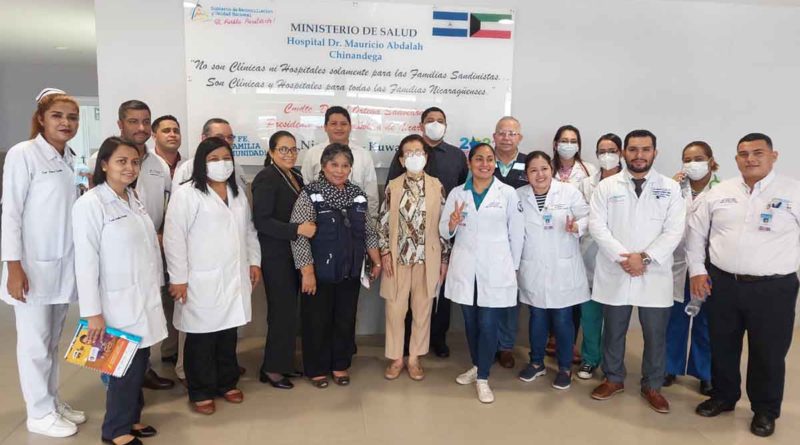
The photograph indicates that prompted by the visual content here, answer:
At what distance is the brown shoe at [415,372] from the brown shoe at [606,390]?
3.43ft

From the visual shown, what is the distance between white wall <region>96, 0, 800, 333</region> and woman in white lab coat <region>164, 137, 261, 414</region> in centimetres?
157

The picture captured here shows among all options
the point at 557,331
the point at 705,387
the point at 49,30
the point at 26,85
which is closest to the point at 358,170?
the point at 557,331

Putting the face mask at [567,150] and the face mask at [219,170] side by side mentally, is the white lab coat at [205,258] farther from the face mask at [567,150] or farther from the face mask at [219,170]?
the face mask at [567,150]

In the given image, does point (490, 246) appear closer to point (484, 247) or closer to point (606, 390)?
point (484, 247)

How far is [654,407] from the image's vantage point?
2.90 meters

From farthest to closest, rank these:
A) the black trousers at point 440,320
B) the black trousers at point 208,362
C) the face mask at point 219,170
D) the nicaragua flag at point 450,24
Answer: the nicaragua flag at point 450,24, the black trousers at point 440,320, the black trousers at point 208,362, the face mask at point 219,170

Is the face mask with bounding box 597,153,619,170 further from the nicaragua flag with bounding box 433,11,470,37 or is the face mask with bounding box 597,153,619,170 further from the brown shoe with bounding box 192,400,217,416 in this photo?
the brown shoe with bounding box 192,400,217,416

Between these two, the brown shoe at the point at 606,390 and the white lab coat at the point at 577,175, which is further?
the white lab coat at the point at 577,175

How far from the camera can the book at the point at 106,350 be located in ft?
7.25

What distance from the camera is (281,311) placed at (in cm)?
303

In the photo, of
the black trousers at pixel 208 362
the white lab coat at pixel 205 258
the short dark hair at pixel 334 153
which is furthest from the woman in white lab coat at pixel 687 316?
the black trousers at pixel 208 362

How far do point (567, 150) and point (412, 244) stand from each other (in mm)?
1287

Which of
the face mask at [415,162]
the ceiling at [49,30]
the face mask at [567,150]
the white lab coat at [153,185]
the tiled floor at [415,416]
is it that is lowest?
the tiled floor at [415,416]

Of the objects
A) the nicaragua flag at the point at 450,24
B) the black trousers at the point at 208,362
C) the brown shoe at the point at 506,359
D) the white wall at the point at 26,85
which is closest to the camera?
the black trousers at the point at 208,362
